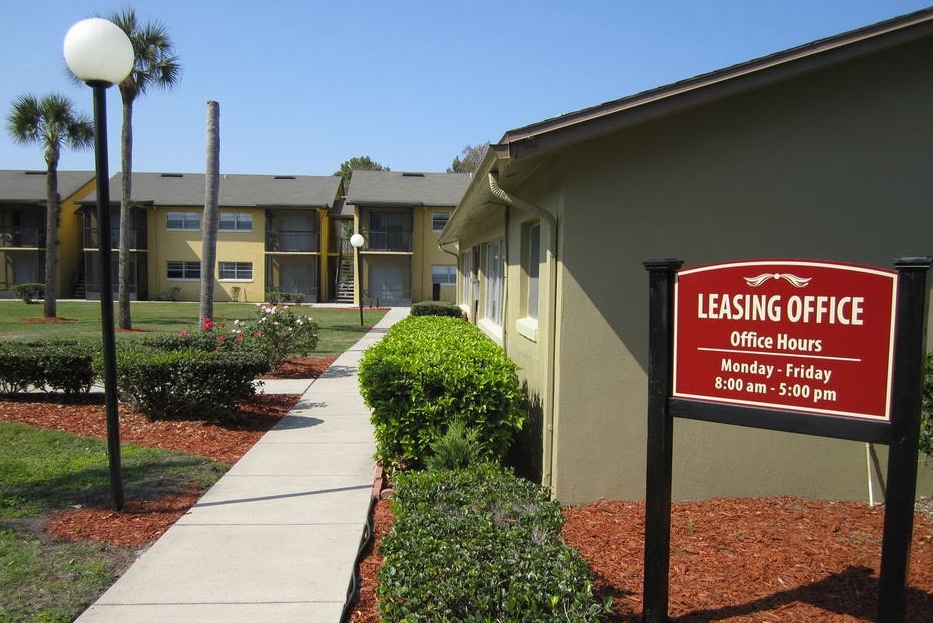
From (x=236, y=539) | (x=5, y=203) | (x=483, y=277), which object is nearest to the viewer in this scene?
(x=236, y=539)

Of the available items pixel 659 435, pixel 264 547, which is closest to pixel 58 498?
pixel 264 547

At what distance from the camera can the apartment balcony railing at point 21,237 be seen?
1670 inches

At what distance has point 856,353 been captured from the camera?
2.80 m

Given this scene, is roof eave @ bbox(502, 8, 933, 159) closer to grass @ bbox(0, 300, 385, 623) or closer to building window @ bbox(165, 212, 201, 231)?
grass @ bbox(0, 300, 385, 623)

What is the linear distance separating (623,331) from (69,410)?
728 centimetres

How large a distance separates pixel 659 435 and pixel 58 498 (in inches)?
186

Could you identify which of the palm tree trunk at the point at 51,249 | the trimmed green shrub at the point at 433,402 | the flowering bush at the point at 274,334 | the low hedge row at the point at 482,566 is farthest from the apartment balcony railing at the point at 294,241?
the low hedge row at the point at 482,566

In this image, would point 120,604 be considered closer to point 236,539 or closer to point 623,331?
point 236,539

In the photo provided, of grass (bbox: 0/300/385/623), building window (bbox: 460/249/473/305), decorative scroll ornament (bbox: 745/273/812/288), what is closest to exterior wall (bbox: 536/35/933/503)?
decorative scroll ornament (bbox: 745/273/812/288)

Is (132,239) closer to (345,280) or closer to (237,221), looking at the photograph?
(237,221)

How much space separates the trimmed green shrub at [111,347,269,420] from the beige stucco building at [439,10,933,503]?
4.32 meters

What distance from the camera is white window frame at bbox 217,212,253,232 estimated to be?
4191 cm

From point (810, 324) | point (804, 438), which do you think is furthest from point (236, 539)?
point (804, 438)

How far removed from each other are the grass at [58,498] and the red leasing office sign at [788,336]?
136 inches
